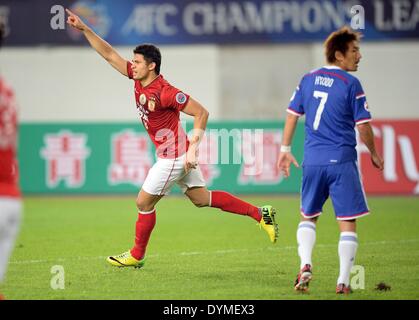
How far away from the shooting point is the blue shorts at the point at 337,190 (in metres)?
7.45

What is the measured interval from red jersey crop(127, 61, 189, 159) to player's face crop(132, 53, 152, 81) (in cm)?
11

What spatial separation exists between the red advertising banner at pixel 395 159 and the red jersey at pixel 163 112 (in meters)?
9.70

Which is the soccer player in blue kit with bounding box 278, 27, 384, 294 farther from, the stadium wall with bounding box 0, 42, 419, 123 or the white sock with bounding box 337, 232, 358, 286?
the stadium wall with bounding box 0, 42, 419, 123

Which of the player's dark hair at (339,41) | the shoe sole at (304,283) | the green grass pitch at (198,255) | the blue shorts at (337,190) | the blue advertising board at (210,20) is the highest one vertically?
the blue advertising board at (210,20)

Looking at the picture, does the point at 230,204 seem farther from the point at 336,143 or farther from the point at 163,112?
the point at 336,143

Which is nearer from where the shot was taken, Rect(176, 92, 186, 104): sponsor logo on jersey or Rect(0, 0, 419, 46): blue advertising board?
Rect(176, 92, 186, 104): sponsor logo on jersey

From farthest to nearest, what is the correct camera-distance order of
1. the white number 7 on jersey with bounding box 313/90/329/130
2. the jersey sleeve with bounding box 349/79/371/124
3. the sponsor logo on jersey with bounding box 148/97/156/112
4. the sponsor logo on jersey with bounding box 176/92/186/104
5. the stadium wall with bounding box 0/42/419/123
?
the stadium wall with bounding box 0/42/419/123 → the sponsor logo on jersey with bounding box 148/97/156/112 → the sponsor logo on jersey with bounding box 176/92/186/104 → the white number 7 on jersey with bounding box 313/90/329/130 → the jersey sleeve with bounding box 349/79/371/124

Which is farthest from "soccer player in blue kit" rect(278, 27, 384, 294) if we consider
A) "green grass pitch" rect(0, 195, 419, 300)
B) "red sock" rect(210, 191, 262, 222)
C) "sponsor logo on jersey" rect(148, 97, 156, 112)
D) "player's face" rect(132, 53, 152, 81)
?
"red sock" rect(210, 191, 262, 222)

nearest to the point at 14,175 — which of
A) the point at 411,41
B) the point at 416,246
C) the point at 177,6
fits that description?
the point at 416,246

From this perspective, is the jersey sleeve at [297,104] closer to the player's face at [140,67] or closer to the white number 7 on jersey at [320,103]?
the white number 7 on jersey at [320,103]

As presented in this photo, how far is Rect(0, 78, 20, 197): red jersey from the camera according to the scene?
5.74m

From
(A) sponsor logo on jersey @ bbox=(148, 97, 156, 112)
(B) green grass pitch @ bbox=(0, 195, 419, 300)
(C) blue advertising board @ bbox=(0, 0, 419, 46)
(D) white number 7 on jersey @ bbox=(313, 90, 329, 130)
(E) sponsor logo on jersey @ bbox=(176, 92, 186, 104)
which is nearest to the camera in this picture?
(D) white number 7 on jersey @ bbox=(313, 90, 329, 130)

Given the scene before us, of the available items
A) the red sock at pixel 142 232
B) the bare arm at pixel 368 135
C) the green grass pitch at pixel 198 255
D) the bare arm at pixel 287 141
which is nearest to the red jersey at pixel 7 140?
the green grass pitch at pixel 198 255
